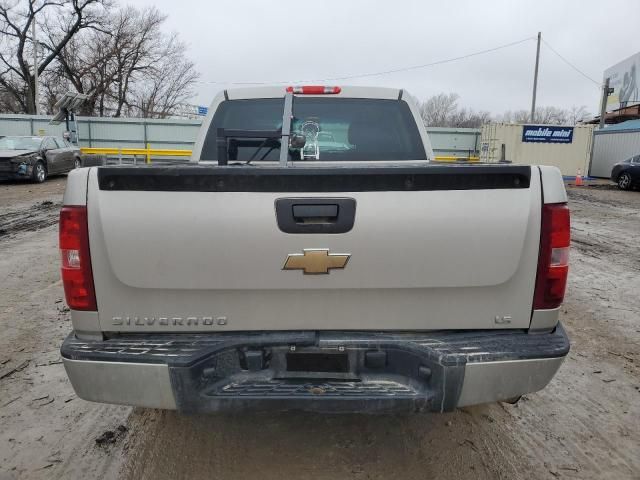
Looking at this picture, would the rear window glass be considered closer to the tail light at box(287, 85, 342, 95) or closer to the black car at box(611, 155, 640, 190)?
the tail light at box(287, 85, 342, 95)

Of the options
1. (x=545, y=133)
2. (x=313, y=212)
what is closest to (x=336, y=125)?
(x=313, y=212)

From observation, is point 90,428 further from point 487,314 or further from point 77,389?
point 487,314

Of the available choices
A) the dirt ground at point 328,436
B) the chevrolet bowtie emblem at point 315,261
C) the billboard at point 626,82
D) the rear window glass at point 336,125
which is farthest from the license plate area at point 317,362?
the billboard at point 626,82

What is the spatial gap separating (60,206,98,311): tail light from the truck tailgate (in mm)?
36

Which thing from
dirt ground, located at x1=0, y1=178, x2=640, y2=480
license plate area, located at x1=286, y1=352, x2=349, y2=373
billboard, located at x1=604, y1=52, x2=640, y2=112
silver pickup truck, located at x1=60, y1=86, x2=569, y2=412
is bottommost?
dirt ground, located at x1=0, y1=178, x2=640, y2=480

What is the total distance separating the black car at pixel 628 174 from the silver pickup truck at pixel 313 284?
20.6m

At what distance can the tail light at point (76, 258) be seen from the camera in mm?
2086

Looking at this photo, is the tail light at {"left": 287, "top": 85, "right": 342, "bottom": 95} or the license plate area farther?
the tail light at {"left": 287, "top": 85, "right": 342, "bottom": 95}

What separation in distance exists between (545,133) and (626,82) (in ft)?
102

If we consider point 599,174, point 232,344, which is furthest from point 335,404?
point 599,174

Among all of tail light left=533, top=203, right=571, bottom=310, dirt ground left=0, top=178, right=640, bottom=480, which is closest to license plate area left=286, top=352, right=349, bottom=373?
dirt ground left=0, top=178, right=640, bottom=480

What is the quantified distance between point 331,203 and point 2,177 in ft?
53.1

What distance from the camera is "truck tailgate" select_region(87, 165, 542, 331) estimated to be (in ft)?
6.79

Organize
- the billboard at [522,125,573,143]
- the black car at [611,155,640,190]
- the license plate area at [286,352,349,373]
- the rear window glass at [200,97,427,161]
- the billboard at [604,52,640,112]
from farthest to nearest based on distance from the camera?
the billboard at [604,52,640,112], the billboard at [522,125,573,143], the black car at [611,155,640,190], the rear window glass at [200,97,427,161], the license plate area at [286,352,349,373]
